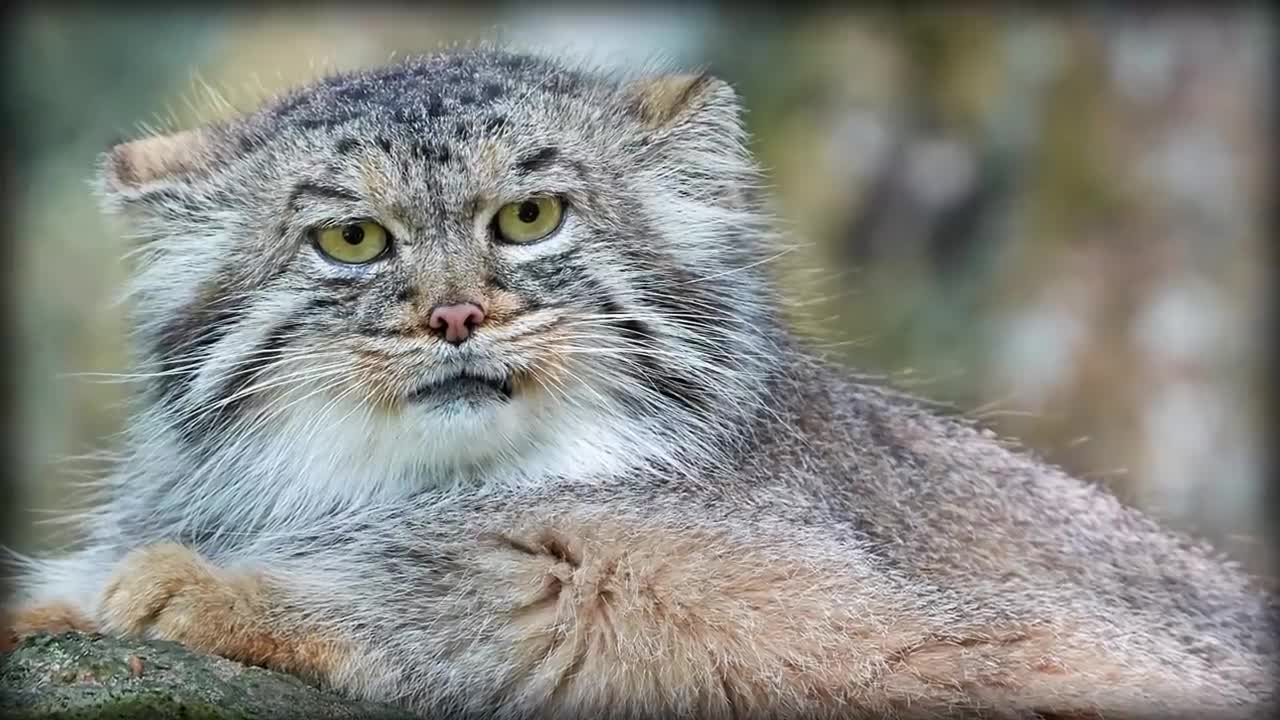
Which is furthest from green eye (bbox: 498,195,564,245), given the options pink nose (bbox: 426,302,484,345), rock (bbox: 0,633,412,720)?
rock (bbox: 0,633,412,720)

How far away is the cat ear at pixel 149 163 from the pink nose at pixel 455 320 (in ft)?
5.06

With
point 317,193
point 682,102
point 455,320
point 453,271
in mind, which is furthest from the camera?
point 682,102

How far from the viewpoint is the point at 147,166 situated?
5801 millimetres

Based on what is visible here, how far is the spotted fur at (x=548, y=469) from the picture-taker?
471 cm

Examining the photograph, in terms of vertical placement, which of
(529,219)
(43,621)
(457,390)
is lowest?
(43,621)

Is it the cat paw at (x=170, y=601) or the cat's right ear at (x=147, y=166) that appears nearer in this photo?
the cat paw at (x=170, y=601)

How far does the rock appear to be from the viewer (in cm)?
415

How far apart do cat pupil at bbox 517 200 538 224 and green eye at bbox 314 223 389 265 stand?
1.57ft

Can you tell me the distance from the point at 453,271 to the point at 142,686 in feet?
5.31

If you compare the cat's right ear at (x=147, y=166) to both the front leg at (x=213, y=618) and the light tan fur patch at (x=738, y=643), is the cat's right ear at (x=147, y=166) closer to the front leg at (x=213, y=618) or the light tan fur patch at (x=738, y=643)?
the front leg at (x=213, y=618)

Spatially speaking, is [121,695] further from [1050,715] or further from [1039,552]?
[1039,552]

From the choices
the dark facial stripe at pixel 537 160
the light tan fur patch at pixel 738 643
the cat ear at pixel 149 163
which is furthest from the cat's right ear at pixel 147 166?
the light tan fur patch at pixel 738 643

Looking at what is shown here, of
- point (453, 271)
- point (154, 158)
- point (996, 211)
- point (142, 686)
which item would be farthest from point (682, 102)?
point (996, 211)

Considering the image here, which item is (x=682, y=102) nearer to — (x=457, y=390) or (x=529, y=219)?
(x=529, y=219)
